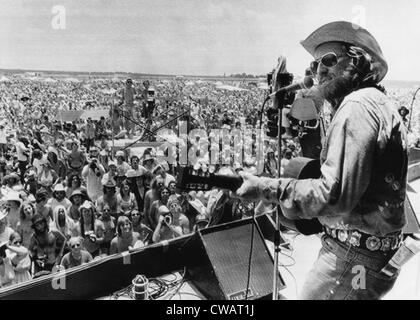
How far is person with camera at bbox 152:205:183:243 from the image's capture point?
5.08 metres

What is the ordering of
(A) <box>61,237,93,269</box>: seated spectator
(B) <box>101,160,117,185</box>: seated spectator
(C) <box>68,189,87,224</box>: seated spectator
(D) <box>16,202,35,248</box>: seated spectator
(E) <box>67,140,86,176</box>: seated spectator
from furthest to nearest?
1. (E) <box>67,140,86,176</box>: seated spectator
2. (B) <box>101,160,117,185</box>: seated spectator
3. (C) <box>68,189,87,224</box>: seated spectator
4. (D) <box>16,202,35,248</box>: seated spectator
5. (A) <box>61,237,93,269</box>: seated spectator

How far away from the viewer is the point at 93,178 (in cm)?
700

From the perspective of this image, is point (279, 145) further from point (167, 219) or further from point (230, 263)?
point (167, 219)

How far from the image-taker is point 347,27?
1684mm

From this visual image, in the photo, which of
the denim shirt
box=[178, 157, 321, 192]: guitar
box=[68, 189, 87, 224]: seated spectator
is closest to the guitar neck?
box=[178, 157, 321, 192]: guitar

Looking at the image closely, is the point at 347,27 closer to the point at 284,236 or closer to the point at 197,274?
the point at 197,274

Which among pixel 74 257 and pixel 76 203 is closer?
pixel 74 257

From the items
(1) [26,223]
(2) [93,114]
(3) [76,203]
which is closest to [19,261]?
(1) [26,223]

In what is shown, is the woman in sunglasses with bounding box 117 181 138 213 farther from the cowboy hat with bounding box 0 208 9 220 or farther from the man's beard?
the man's beard

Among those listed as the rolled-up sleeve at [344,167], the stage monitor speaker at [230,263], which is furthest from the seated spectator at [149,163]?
the rolled-up sleeve at [344,167]

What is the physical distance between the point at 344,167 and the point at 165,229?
13.2 ft

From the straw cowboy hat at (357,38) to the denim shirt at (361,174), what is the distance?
0.23 metres

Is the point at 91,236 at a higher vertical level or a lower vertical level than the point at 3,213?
lower
